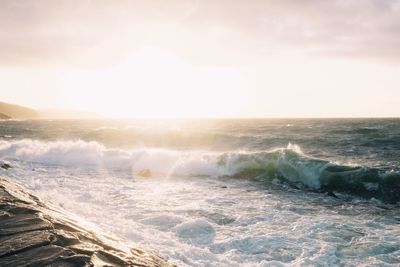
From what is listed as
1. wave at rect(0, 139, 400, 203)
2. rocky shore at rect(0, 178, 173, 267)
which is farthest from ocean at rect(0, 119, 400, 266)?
rocky shore at rect(0, 178, 173, 267)

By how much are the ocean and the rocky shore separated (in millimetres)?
1257

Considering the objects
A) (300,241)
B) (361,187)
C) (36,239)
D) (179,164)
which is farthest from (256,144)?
(36,239)

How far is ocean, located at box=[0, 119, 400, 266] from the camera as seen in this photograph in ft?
26.6

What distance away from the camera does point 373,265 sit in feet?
24.1

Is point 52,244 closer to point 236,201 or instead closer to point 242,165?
point 236,201

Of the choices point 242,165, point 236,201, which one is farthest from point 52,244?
point 242,165

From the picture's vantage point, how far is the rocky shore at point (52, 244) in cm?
440

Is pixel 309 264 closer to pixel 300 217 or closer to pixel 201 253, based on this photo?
pixel 201 253

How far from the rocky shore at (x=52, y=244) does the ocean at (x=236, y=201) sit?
49.5 inches

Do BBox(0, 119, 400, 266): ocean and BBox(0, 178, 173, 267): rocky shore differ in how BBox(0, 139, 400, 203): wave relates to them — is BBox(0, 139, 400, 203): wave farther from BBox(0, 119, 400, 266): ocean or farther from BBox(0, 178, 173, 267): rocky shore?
BBox(0, 178, 173, 267): rocky shore

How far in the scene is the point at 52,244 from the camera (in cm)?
489

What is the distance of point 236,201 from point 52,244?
9.23 m

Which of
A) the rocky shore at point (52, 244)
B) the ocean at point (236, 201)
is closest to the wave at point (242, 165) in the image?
the ocean at point (236, 201)

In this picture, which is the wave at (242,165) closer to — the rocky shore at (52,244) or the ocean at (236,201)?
the ocean at (236,201)
